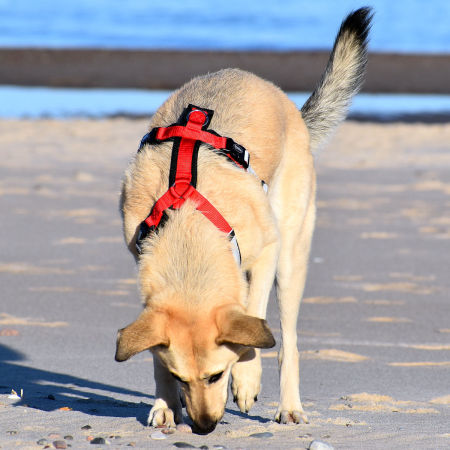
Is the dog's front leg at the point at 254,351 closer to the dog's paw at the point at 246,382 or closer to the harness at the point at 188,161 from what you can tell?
the dog's paw at the point at 246,382

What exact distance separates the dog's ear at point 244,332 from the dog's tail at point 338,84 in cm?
233

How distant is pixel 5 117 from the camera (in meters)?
18.5

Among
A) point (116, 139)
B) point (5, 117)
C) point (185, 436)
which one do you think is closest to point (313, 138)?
point (185, 436)

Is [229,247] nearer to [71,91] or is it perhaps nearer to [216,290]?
[216,290]

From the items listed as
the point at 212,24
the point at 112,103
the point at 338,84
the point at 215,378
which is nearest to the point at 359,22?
the point at 338,84

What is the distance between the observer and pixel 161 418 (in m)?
4.12

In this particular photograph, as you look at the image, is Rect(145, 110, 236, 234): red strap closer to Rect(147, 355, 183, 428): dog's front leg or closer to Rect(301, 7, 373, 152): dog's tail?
Rect(147, 355, 183, 428): dog's front leg

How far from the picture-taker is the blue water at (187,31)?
21.3 metres

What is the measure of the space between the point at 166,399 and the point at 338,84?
2526 mm

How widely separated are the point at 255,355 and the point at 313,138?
203 centimetres

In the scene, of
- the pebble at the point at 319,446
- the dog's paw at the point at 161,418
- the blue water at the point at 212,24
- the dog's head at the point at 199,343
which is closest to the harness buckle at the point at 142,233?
the dog's head at the point at 199,343

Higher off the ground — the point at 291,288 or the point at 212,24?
the point at 212,24

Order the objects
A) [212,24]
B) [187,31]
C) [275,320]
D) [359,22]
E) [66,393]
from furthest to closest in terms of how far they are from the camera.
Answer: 1. [212,24]
2. [187,31]
3. [275,320]
4. [359,22]
5. [66,393]

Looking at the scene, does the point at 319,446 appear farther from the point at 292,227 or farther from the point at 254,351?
the point at 292,227
